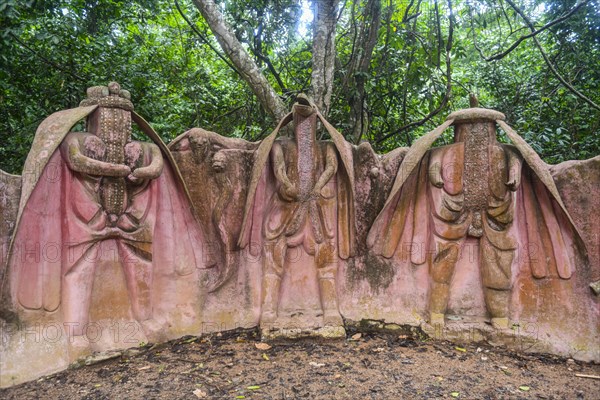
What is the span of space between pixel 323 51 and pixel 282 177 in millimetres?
1981

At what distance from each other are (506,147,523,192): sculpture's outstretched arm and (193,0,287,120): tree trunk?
2.37m

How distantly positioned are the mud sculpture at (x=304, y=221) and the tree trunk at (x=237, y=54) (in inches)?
43.5

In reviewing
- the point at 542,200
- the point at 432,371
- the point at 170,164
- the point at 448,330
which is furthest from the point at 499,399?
the point at 170,164

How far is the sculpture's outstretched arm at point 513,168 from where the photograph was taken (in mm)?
3596

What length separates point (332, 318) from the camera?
3.83 metres

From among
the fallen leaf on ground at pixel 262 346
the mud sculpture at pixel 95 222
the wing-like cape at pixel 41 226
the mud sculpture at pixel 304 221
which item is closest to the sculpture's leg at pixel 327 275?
the mud sculpture at pixel 304 221

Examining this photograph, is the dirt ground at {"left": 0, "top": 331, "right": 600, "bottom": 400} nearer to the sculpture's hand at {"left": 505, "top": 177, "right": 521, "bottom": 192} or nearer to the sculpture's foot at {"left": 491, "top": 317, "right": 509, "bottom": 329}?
the sculpture's foot at {"left": 491, "top": 317, "right": 509, "bottom": 329}

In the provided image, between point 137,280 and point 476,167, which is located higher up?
point 476,167

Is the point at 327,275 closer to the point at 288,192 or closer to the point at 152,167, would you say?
the point at 288,192

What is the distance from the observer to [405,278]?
13.1ft

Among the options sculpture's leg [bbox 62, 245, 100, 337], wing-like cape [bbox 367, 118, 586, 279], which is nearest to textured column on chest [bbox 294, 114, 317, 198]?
wing-like cape [bbox 367, 118, 586, 279]

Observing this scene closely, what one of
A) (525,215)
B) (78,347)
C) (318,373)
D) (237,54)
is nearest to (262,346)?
(318,373)

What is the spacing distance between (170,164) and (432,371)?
8.52 ft

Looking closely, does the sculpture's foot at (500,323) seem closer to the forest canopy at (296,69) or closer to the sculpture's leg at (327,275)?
the sculpture's leg at (327,275)
